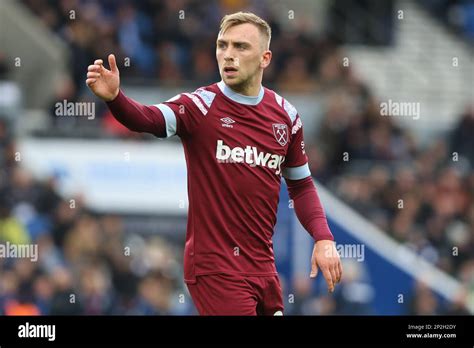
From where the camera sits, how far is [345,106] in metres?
19.2

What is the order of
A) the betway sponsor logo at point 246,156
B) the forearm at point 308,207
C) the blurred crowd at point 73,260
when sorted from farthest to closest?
the blurred crowd at point 73,260, the forearm at point 308,207, the betway sponsor logo at point 246,156

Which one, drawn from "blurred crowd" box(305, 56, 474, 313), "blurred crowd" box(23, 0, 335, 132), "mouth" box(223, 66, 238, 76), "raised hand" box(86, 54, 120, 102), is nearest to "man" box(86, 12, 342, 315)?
"mouth" box(223, 66, 238, 76)

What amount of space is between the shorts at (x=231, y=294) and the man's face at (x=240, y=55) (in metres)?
1.17

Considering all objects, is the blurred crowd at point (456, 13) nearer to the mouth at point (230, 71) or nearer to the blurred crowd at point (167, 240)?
the blurred crowd at point (167, 240)

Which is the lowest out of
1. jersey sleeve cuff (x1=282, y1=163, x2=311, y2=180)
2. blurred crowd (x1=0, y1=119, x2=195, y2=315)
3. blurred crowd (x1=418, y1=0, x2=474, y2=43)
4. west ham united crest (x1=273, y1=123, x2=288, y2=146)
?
blurred crowd (x1=0, y1=119, x2=195, y2=315)

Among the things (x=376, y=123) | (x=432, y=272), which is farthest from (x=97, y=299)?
(x=376, y=123)

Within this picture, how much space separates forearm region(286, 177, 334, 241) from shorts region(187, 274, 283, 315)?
0.47 meters

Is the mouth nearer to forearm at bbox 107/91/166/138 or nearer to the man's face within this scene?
the man's face

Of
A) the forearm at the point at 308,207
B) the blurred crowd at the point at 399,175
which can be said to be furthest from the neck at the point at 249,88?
the blurred crowd at the point at 399,175

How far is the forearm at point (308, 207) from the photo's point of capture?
847 centimetres

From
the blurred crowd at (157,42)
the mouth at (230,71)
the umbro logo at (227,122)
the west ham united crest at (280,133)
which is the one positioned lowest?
the west ham united crest at (280,133)

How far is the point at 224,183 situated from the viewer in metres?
8.11

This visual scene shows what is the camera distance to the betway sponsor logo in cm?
812

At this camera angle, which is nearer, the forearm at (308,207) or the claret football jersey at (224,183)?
the claret football jersey at (224,183)
